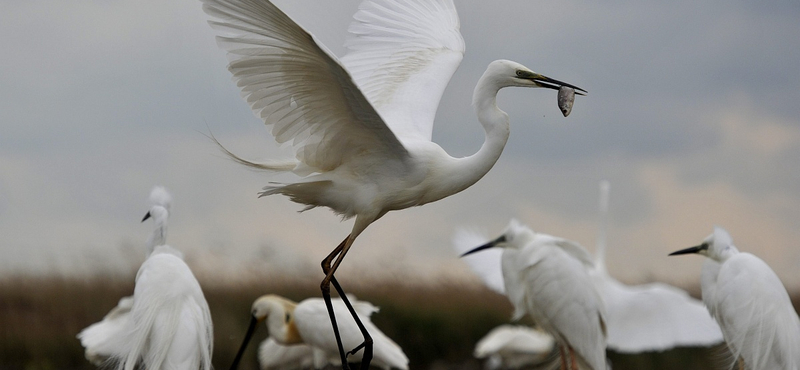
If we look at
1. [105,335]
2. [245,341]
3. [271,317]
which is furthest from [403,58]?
[245,341]

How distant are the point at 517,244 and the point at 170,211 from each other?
117 inches

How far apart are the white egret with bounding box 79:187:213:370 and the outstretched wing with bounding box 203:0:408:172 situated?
1241 millimetres

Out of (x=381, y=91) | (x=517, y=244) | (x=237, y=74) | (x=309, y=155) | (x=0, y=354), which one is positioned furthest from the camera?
(x=0, y=354)

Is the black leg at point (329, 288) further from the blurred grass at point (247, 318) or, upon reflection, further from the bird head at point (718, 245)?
the blurred grass at point (247, 318)

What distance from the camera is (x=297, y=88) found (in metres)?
4.13

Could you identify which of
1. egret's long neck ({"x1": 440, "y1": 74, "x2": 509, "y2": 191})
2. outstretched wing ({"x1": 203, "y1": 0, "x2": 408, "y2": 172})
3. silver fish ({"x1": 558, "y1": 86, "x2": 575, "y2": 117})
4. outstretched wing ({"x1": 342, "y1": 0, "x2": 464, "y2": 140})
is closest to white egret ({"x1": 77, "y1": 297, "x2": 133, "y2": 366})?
outstretched wing ({"x1": 342, "y1": 0, "x2": 464, "y2": 140})

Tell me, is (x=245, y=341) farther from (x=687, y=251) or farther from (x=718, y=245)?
(x=718, y=245)

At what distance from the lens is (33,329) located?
867cm

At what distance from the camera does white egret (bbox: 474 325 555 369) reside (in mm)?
9703

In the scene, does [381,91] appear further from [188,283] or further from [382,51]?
[188,283]

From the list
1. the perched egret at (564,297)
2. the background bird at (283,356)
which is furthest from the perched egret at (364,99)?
the background bird at (283,356)

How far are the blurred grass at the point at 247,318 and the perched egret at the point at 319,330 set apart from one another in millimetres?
795

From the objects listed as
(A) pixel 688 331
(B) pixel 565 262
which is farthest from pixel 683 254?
(A) pixel 688 331

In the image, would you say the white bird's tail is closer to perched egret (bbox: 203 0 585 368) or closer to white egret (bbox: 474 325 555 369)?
perched egret (bbox: 203 0 585 368)
